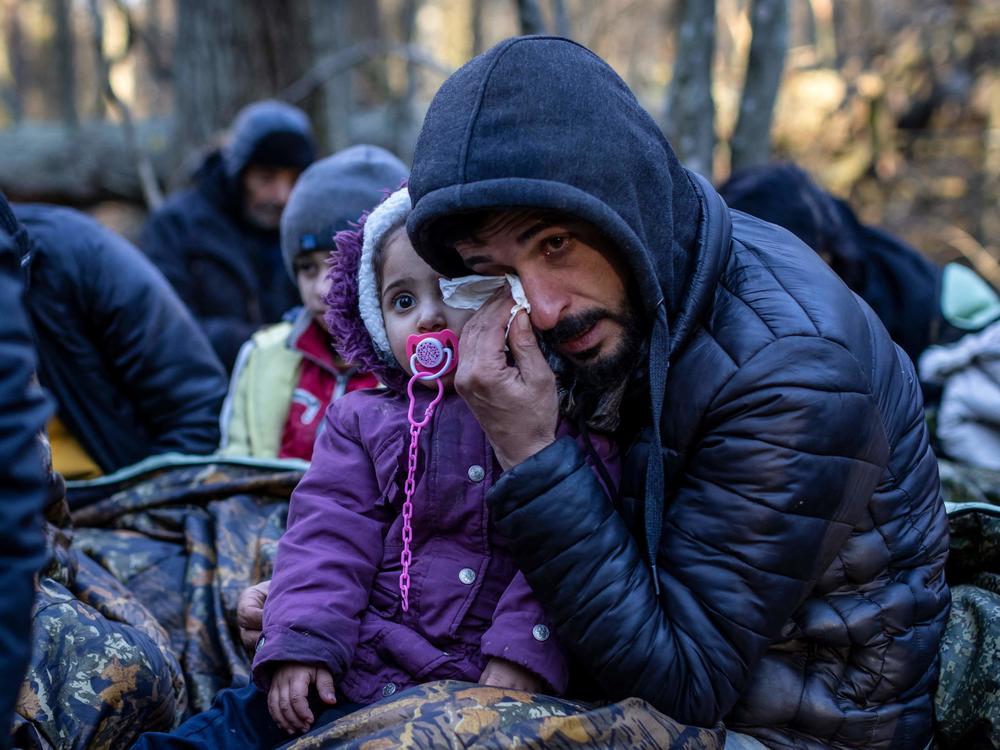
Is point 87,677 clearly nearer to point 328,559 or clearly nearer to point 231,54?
point 328,559

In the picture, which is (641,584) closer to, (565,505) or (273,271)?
(565,505)

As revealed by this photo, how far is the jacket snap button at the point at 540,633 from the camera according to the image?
1.93 metres

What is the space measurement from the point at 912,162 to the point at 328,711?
8.45 meters

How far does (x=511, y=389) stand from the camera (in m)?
1.89

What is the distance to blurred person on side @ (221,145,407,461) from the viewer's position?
3.50 m

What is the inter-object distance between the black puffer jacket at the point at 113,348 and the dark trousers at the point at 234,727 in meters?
1.62

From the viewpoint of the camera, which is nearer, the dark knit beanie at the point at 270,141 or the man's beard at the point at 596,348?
the man's beard at the point at 596,348

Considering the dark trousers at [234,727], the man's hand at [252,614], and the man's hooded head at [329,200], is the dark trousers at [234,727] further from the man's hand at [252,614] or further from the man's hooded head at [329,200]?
the man's hooded head at [329,200]

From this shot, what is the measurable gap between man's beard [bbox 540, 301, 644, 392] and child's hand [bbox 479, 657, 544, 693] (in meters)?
0.56

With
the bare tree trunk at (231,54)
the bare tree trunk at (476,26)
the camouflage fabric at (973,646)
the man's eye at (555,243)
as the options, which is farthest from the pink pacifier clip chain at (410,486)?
the bare tree trunk at (476,26)

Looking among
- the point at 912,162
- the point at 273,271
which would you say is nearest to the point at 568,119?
the point at 273,271

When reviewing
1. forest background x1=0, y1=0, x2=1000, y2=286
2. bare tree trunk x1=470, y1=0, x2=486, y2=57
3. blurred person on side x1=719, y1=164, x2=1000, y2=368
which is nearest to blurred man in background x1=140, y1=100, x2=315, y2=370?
forest background x1=0, y1=0, x2=1000, y2=286

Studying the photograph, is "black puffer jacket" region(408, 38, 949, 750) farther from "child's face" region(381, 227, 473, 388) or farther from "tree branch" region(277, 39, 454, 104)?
"tree branch" region(277, 39, 454, 104)

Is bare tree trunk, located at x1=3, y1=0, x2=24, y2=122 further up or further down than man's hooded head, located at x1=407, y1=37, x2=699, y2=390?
further down
